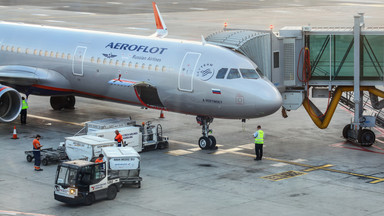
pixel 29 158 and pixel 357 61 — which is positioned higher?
pixel 357 61

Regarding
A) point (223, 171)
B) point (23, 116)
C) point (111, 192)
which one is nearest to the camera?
point (111, 192)

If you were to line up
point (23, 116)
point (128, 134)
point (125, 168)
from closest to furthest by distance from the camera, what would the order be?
point (125, 168) → point (128, 134) → point (23, 116)

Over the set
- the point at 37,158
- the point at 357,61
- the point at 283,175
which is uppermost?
the point at 357,61

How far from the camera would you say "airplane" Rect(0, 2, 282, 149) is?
31.1 m

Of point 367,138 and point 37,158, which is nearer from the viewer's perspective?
point 37,158

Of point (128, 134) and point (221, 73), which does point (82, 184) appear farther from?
point (221, 73)

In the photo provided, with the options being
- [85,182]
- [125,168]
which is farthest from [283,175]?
[85,182]

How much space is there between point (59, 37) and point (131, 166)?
14350 mm

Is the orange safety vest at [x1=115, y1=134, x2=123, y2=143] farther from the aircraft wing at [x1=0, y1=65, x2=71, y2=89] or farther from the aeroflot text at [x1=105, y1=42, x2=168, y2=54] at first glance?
the aircraft wing at [x1=0, y1=65, x2=71, y2=89]

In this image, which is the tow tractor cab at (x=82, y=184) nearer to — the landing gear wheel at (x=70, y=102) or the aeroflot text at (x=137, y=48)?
the aeroflot text at (x=137, y=48)

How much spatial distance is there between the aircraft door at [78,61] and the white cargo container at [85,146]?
7213 millimetres

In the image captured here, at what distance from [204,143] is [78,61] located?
8423 mm

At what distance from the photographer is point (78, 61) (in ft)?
119

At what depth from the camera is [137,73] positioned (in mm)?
33781
